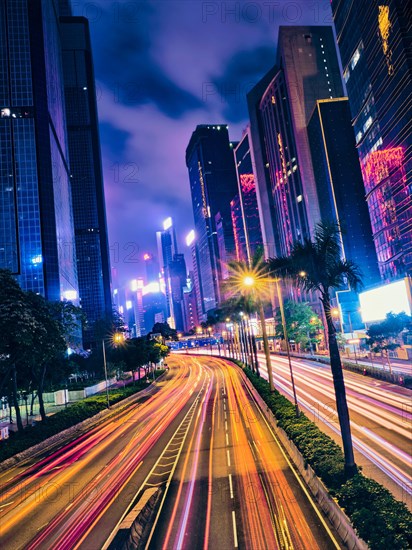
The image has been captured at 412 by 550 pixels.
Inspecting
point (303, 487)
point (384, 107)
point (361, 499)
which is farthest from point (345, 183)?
point (361, 499)

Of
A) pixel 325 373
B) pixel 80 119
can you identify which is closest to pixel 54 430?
pixel 325 373

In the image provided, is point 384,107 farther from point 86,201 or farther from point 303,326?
point 86,201

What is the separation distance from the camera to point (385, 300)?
74500mm

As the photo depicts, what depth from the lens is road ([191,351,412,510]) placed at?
61.8ft

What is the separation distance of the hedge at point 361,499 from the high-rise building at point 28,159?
102409 mm

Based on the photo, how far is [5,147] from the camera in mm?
109125

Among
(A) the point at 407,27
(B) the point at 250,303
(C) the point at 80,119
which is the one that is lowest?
(B) the point at 250,303

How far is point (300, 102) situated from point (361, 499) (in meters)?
168

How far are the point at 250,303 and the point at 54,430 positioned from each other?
114 ft

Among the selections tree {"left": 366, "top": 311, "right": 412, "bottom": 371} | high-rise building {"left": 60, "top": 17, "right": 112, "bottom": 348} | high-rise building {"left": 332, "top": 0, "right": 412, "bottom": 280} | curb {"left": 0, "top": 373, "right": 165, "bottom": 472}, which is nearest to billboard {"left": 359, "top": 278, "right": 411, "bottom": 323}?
high-rise building {"left": 332, "top": 0, "right": 412, "bottom": 280}

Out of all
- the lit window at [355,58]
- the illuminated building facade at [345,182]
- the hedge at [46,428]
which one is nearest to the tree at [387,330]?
the hedge at [46,428]

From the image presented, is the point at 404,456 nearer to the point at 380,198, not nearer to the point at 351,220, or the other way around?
the point at 380,198

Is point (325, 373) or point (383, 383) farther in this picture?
point (325, 373)

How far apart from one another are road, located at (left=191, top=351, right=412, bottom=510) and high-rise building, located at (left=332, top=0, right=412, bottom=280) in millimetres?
49320
